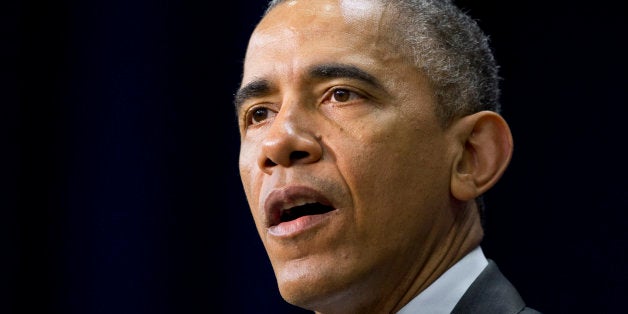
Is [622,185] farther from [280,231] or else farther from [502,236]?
[280,231]

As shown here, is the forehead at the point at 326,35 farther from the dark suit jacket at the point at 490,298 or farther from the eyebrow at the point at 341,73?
the dark suit jacket at the point at 490,298

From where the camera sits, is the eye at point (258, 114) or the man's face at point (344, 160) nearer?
the man's face at point (344, 160)

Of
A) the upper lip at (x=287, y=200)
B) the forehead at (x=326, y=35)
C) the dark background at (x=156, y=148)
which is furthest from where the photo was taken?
the dark background at (x=156, y=148)

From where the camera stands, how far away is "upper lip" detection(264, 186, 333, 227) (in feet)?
4.76

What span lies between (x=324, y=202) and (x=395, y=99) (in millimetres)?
230

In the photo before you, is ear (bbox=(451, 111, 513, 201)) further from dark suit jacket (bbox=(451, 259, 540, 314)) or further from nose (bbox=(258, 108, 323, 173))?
nose (bbox=(258, 108, 323, 173))

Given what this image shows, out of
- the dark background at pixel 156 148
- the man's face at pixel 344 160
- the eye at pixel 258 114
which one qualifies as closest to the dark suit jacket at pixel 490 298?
the man's face at pixel 344 160

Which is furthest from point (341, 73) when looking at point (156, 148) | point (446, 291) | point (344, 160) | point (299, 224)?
point (156, 148)

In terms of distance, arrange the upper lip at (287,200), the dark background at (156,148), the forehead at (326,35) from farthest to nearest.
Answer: the dark background at (156,148), the forehead at (326,35), the upper lip at (287,200)

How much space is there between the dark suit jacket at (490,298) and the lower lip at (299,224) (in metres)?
0.28

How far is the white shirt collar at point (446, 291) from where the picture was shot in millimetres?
1527

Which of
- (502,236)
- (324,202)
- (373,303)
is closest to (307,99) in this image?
(324,202)

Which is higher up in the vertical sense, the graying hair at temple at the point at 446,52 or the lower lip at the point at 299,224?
the graying hair at temple at the point at 446,52

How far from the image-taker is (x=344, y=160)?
147 centimetres
